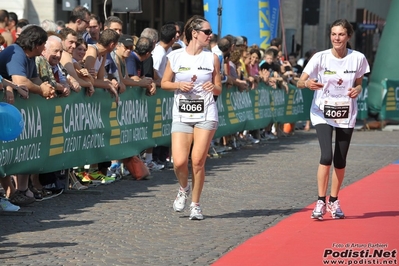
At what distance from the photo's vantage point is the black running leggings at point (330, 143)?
10469 millimetres

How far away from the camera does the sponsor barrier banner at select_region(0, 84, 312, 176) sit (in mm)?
11070

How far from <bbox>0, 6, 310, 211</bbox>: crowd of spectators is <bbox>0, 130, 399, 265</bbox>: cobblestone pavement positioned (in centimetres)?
36

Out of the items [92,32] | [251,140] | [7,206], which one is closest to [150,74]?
[92,32]

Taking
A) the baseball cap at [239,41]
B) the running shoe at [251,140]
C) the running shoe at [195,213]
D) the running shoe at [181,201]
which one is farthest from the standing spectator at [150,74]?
the running shoe at [251,140]

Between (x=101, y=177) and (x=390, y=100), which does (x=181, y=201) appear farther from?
(x=390, y=100)

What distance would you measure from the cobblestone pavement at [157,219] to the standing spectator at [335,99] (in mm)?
644

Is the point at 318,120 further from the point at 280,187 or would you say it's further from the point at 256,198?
the point at 280,187

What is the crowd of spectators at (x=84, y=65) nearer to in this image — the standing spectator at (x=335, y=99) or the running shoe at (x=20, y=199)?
the running shoe at (x=20, y=199)

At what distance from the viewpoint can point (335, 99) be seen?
1055cm

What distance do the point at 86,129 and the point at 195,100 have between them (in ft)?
8.69

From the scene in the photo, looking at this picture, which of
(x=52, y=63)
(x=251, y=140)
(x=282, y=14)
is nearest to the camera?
(x=52, y=63)

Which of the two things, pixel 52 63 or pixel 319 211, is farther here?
pixel 52 63

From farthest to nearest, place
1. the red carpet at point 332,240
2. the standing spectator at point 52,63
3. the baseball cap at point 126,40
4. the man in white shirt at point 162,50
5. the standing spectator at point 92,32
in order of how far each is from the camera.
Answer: the man in white shirt at point 162,50
the standing spectator at point 92,32
the baseball cap at point 126,40
the standing spectator at point 52,63
the red carpet at point 332,240

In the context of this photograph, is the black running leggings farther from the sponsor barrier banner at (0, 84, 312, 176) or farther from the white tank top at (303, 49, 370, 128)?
the sponsor barrier banner at (0, 84, 312, 176)
